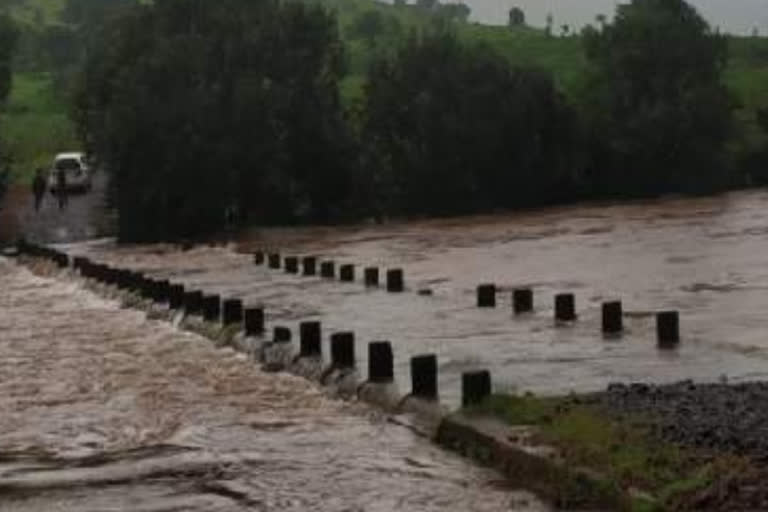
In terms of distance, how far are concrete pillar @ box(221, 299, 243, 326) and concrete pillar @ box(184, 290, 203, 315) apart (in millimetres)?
1717

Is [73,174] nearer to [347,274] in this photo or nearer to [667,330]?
[347,274]

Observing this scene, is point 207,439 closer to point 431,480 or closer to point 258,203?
point 431,480

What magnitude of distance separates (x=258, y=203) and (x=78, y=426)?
37966 mm

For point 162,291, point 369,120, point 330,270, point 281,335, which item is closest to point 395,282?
point 330,270

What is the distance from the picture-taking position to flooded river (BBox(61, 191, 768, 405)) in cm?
1547

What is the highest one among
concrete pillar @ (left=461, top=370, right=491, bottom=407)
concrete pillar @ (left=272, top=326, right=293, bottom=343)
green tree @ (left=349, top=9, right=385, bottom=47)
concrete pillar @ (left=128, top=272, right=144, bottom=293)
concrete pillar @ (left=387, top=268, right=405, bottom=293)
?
green tree @ (left=349, top=9, right=385, bottom=47)

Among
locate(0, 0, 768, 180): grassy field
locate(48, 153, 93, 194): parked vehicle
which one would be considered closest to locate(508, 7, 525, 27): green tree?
locate(0, 0, 768, 180): grassy field

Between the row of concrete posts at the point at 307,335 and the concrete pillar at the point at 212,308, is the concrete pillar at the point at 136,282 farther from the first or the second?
the concrete pillar at the point at 212,308

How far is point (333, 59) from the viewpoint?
5338 centimetres

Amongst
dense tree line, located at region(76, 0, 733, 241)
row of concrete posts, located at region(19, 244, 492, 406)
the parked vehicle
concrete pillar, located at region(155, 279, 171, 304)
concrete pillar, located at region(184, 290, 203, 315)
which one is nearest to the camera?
Result: row of concrete posts, located at region(19, 244, 492, 406)

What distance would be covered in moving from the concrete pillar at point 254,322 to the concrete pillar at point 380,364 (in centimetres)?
514

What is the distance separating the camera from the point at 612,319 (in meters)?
17.9

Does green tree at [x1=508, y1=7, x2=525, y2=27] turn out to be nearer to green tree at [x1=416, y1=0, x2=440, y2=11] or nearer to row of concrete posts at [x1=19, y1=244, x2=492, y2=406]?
green tree at [x1=416, y1=0, x2=440, y2=11]

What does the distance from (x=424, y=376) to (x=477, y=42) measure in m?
57.3
